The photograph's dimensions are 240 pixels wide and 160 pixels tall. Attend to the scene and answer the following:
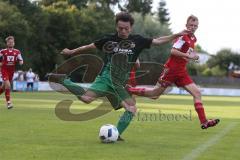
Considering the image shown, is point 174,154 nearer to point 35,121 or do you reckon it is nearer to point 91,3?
point 35,121

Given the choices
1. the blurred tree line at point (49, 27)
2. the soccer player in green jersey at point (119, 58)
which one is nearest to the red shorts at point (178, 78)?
the soccer player in green jersey at point (119, 58)

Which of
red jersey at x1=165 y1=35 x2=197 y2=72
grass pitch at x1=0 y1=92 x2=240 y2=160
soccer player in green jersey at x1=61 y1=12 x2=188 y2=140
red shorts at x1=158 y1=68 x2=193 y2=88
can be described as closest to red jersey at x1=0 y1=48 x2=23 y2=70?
grass pitch at x1=0 y1=92 x2=240 y2=160

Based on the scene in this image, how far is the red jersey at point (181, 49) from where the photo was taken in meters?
12.4

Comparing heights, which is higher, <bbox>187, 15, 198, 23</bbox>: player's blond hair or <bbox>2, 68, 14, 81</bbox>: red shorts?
<bbox>187, 15, 198, 23</bbox>: player's blond hair

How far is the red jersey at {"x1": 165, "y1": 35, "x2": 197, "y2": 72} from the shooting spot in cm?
1239

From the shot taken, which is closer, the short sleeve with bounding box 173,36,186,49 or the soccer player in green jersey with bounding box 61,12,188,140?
the soccer player in green jersey with bounding box 61,12,188,140

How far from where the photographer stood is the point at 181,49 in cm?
1247

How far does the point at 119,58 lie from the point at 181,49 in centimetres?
245

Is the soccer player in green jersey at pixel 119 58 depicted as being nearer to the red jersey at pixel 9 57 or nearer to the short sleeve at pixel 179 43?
the short sleeve at pixel 179 43

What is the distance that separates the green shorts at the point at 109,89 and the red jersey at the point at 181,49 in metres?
2.27

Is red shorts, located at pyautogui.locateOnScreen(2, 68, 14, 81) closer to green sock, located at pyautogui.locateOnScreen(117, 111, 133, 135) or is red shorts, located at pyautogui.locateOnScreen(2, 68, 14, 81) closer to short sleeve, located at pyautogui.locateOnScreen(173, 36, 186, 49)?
short sleeve, located at pyautogui.locateOnScreen(173, 36, 186, 49)

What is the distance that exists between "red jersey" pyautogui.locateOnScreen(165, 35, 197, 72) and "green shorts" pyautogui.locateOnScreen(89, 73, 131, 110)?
2.27 m

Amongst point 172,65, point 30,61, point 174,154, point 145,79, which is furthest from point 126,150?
point 30,61

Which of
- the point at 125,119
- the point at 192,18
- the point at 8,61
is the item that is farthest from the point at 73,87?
the point at 8,61
